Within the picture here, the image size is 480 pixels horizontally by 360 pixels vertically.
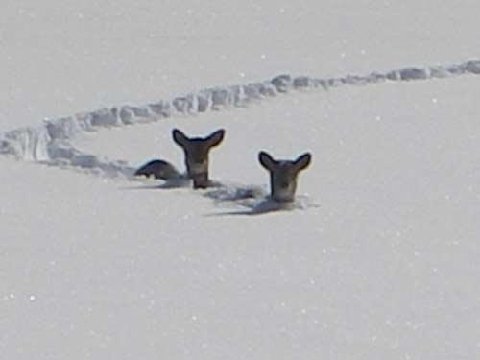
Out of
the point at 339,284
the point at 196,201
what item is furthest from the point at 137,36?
the point at 339,284

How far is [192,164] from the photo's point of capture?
627 cm

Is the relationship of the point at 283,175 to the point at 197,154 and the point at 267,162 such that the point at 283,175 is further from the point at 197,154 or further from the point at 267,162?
the point at 197,154

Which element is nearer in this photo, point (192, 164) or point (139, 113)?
point (192, 164)

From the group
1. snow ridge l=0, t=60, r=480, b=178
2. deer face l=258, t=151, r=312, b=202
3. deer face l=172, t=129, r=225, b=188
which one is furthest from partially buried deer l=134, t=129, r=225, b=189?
deer face l=258, t=151, r=312, b=202

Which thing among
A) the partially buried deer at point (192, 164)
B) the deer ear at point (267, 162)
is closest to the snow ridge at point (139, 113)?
the partially buried deer at point (192, 164)

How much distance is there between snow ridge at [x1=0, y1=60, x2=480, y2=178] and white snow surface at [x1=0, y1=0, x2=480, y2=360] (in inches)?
0.6

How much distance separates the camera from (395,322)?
4.46 m

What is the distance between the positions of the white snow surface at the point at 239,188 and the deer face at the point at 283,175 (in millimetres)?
60

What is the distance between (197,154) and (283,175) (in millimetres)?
454

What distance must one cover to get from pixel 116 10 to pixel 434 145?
401 cm

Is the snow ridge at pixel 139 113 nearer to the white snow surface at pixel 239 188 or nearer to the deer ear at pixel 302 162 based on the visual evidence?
the white snow surface at pixel 239 188

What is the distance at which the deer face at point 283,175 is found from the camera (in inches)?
232

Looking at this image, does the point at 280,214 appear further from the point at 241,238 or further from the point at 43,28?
the point at 43,28

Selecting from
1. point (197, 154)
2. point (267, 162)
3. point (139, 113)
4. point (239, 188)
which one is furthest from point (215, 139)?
point (139, 113)
